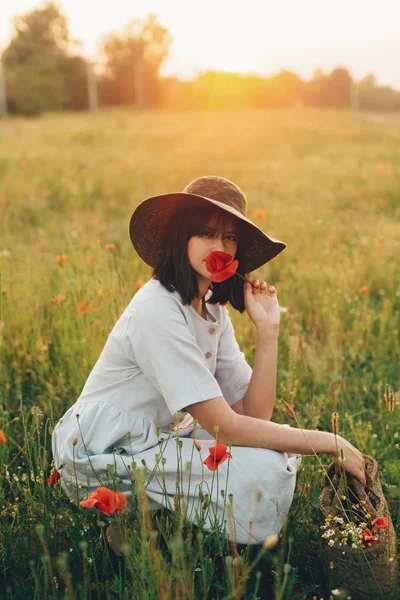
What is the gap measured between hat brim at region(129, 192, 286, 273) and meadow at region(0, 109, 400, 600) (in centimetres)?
46

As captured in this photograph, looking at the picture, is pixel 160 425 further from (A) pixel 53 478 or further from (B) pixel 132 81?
(B) pixel 132 81

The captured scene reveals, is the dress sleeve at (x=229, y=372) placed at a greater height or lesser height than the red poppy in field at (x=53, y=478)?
greater

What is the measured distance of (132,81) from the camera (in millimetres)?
38844

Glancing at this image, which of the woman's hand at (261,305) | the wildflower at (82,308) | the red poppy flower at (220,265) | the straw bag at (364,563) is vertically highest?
the red poppy flower at (220,265)

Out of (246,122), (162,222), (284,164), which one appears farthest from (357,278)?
(246,122)

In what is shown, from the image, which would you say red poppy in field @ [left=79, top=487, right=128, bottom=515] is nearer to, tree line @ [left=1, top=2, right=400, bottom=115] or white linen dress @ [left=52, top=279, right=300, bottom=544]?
white linen dress @ [left=52, top=279, right=300, bottom=544]

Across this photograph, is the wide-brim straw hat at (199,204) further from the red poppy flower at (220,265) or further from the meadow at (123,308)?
the meadow at (123,308)

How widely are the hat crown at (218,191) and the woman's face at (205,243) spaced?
2.2 inches

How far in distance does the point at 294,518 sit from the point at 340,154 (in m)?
9.62

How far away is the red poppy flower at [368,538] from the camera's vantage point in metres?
1.63

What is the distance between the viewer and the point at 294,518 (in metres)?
1.91

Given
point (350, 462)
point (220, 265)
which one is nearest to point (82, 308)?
point (220, 265)

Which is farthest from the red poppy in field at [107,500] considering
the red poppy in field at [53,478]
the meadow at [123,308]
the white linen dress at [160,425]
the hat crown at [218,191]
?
the hat crown at [218,191]

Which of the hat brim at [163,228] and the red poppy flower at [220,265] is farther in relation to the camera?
the hat brim at [163,228]
